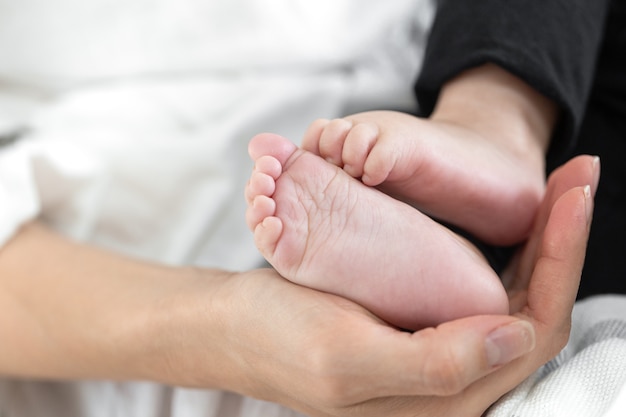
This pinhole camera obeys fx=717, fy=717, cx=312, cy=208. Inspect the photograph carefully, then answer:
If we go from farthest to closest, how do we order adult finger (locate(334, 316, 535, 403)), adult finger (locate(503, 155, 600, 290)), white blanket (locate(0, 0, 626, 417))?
white blanket (locate(0, 0, 626, 417)), adult finger (locate(503, 155, 600, 290)), adult finger (locate(334, 316, 535, 403))

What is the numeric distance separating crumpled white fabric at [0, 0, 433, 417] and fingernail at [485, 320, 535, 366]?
412 millimetres

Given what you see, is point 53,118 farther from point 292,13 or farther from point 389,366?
point 389,366

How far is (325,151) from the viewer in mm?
548

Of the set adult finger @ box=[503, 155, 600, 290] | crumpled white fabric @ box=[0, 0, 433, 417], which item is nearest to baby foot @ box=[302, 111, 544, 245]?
adult finger @ box=[503, 155, 600, 290]

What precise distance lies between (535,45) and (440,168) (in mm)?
189

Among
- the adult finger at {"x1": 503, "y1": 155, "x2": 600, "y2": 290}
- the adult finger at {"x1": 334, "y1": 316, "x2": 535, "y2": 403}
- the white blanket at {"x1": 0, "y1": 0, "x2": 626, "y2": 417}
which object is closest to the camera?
the adult finger at {"x1": 334, "y1": 316, "x2": 535, "y2": 403}

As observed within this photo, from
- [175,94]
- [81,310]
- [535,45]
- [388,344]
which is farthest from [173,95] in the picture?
[388,344]

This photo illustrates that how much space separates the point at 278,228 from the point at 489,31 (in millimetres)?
323

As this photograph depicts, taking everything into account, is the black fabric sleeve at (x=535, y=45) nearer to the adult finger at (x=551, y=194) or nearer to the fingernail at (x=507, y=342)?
the adult finger at (x=551, y=194)

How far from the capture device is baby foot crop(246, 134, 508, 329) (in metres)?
0.50

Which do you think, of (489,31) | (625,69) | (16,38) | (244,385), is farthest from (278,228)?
(16,38)

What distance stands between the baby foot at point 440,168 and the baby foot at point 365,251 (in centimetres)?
3

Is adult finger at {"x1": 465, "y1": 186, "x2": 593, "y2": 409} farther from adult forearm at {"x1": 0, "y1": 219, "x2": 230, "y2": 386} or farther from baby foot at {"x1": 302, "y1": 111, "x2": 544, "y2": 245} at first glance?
adult forearm at {"x1": 0, "y1": 219, "x2": 230, "y2": 386}

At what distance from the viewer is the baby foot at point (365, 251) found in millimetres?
496
